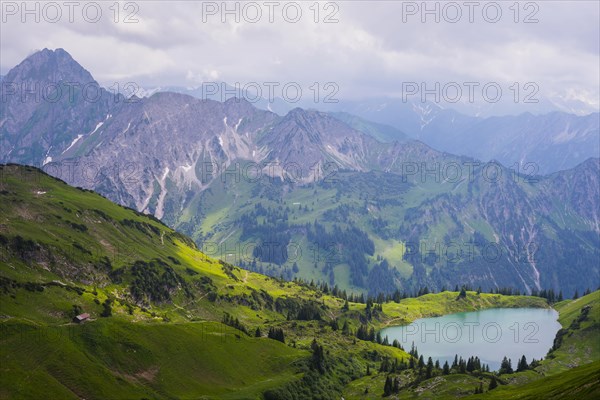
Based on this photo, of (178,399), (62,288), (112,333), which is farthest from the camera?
(62,288)

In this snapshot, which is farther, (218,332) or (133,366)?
(218,332)

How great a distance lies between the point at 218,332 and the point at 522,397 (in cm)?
9709

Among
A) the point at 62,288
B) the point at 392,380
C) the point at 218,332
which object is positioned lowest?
the point at 392,380

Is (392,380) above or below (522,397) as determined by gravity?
below

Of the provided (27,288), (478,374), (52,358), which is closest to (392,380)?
(478,374)

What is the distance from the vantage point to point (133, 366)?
145875 millimetres

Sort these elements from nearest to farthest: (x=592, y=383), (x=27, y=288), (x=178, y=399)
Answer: (x=592, y=383), (x=178, y=399), (x=27, y=288)

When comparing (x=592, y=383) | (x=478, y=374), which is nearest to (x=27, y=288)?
(x=478, y=374)

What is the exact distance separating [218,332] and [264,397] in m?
38.9

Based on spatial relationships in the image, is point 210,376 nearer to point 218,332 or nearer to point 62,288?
point 218,332

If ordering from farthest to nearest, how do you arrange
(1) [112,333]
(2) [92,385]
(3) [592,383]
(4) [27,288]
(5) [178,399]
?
(4) [27,288] → (1) [112,333] → (5) [178,399] → (2) [92,385] → (3) [592,383]

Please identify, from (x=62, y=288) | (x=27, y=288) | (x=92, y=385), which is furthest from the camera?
(x=62, y=288)

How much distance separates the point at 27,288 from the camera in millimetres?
177125

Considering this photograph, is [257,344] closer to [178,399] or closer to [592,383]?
[178,399]
